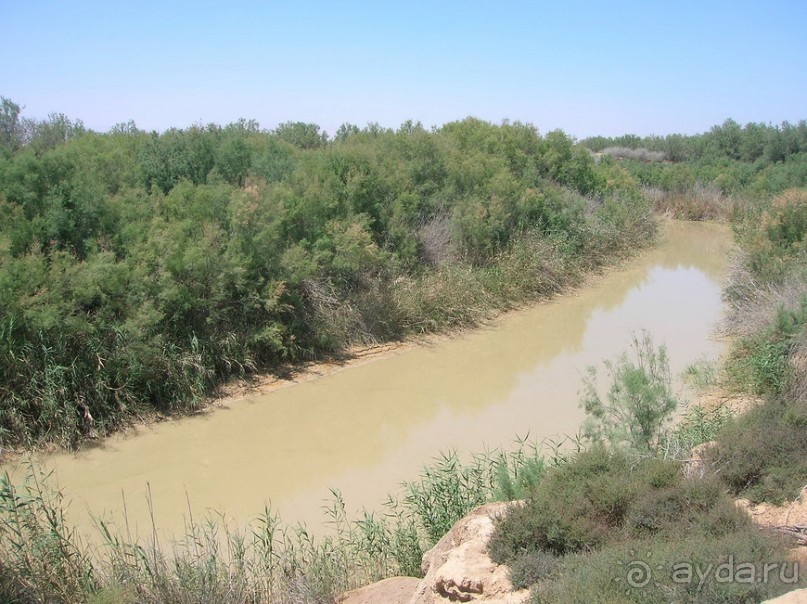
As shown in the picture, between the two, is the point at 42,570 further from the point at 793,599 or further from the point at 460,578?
the point at 793,599

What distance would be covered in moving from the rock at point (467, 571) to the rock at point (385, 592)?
16 cm

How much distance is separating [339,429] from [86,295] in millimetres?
4007

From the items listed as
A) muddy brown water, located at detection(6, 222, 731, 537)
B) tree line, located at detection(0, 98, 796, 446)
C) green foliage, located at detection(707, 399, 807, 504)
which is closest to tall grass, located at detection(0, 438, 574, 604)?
muddy brown water, located at detection(6, 222, 731, 537)

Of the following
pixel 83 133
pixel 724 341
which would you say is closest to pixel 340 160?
pixel 83 133

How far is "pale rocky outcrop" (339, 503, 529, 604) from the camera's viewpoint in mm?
4641

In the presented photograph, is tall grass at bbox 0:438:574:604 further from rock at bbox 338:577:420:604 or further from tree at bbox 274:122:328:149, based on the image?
tree at bbox 274:122:328:149

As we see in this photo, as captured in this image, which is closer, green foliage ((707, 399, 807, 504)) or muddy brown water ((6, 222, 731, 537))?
green foliage ((707, 399, 807, 504))

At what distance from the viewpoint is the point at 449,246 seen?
16.4 m

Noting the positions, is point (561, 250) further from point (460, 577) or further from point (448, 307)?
point (460, 577)

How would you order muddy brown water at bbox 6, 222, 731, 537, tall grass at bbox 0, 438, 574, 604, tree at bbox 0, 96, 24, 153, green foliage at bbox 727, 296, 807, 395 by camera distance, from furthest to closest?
1. tree at bbox 0, 96, 24, 153
2. green foliage at bbox 727, 296, 807, 395
3. muddy brown water at bbox 6, 222, 731, 537
4. tall grass at bbox 0, 438, 574, 604

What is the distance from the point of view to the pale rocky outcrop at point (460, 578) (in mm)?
4641
